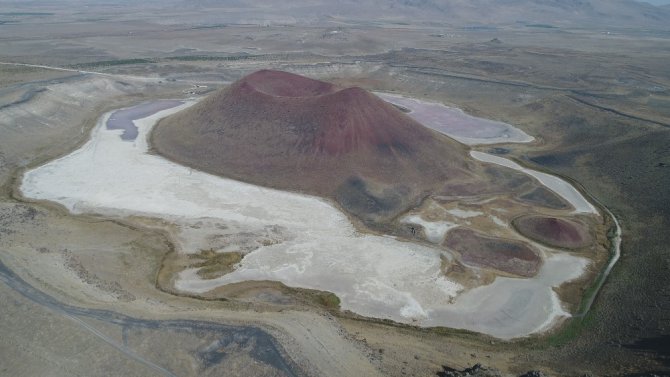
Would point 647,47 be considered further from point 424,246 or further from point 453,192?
point 424,246

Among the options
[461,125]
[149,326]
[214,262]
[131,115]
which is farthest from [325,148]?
[131,115]

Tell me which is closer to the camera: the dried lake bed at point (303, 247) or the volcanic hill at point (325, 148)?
the dried lake bed at point (303, 247)

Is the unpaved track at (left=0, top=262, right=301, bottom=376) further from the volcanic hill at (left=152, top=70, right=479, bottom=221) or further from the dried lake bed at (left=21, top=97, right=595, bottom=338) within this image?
the volcanic hill at (left=152, top=70, right=479, bottom=221)

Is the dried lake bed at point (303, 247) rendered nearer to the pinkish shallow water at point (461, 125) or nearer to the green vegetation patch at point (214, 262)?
the green vegetation patch at point (214, 262)

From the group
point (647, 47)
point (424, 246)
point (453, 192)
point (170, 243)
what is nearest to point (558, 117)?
point (453, 192)

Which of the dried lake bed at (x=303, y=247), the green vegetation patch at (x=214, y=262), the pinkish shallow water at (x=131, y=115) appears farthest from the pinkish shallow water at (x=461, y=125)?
the green vegetation patch at (x=214, y=262)

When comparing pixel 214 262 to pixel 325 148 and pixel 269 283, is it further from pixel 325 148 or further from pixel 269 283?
pixel 325 148

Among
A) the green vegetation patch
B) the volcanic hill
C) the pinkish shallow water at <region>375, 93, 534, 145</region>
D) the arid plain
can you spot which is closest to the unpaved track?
the arid plain
